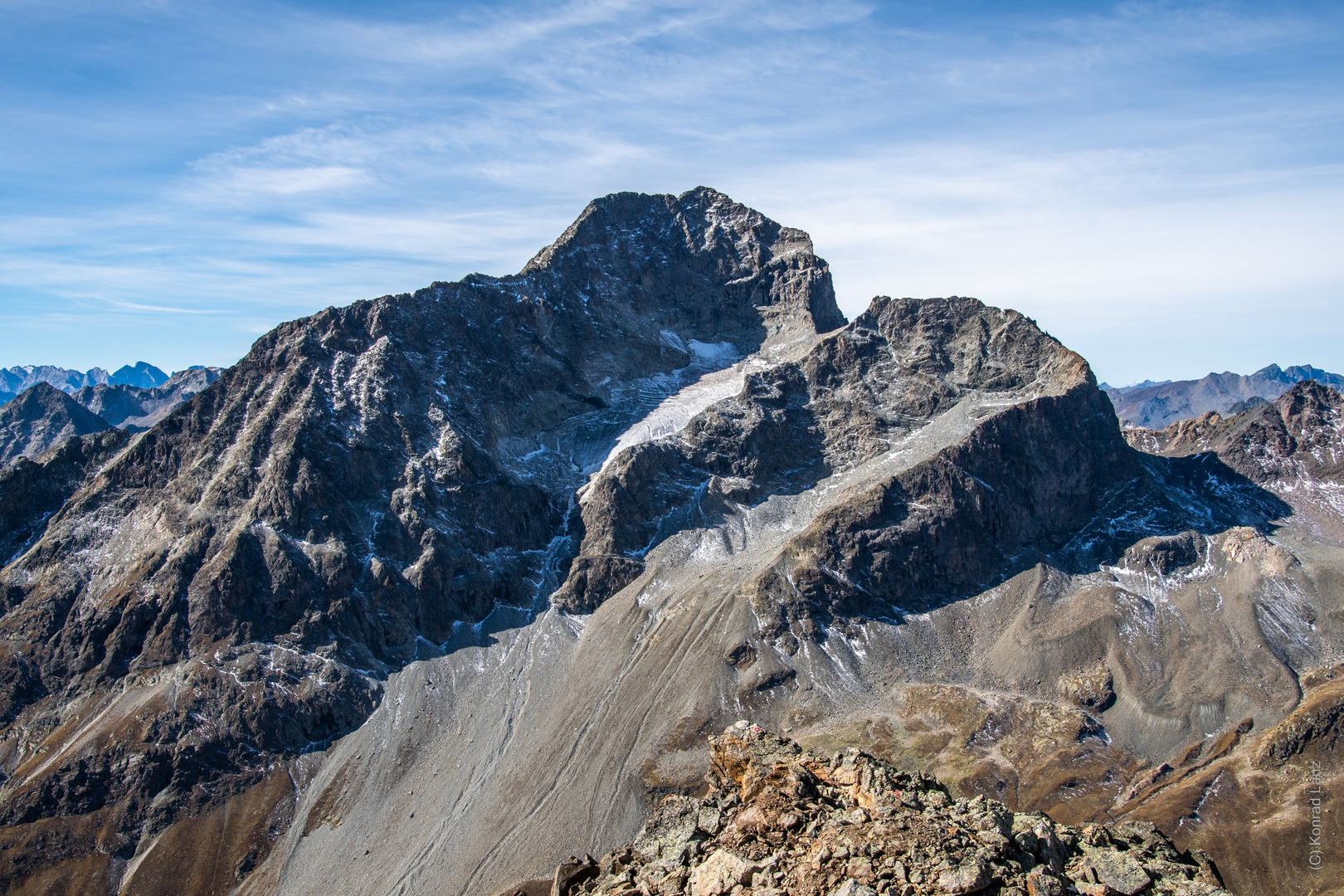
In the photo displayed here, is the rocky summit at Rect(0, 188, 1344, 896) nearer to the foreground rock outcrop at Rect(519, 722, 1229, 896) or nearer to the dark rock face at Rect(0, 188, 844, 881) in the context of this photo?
the dark rock face at Rect(0, 188, 844, 881)

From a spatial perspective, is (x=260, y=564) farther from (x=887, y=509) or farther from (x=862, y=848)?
(x=862, y=848)

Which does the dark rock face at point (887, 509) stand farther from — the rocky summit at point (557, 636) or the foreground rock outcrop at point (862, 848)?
the foreground rock outcrop at point (862, 848)

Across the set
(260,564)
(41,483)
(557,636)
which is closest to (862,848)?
(557,636)

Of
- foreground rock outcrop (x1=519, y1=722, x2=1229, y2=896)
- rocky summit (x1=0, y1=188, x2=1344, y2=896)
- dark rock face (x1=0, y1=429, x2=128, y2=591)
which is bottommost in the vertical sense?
rocky summit (x1=0, y1=188, x2=1344, y2=896)

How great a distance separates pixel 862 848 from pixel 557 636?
131045mm

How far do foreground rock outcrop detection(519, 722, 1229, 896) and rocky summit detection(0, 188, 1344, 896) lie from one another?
80334 mm

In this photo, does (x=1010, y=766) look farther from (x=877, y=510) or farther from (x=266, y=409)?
(x=266, y=409)

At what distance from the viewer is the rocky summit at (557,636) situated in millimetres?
125438

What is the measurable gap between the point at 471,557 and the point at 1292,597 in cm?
17658

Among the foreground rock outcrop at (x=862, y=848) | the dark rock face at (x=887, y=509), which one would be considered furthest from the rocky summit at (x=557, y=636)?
the foreground rock outcrop at (x=862, y=848)

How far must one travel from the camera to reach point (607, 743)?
140 m

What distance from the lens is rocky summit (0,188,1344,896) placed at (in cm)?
12544

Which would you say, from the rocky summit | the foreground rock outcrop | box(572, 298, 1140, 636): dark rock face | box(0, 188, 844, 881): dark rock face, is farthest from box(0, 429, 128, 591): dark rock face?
the foreground rock outcrop

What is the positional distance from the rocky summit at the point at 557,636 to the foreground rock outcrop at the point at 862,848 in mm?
80334
